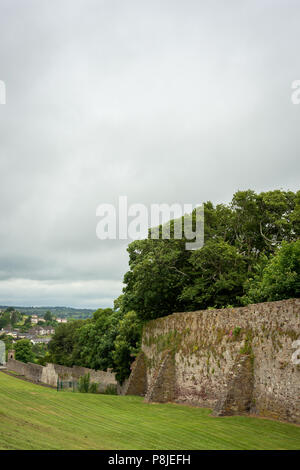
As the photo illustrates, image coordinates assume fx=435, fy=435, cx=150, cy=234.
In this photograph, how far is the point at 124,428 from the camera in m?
16.3

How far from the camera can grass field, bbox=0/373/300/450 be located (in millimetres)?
12781

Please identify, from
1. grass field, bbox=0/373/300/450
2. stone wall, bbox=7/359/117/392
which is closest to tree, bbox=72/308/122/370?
stone wall, bbox=7/359/117/392

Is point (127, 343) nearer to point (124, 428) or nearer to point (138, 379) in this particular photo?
point (138, 379)

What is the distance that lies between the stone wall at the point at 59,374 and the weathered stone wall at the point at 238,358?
708 inches

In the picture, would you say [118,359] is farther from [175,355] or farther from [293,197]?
[293,197]

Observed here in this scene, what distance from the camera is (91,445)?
12.4 metres

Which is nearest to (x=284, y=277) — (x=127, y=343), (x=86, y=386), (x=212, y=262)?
(x=212, y=262)

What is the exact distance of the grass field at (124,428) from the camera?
1278cm

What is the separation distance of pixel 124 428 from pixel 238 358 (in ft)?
21.7

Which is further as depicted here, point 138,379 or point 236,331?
point 138,379

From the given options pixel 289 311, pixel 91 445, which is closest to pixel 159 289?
pixel 289 311

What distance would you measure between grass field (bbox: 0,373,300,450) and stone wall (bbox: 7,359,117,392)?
21.4 meters

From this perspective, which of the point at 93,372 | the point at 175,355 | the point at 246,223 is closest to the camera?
the point at 175,355
